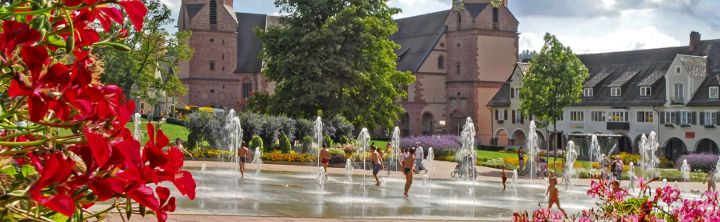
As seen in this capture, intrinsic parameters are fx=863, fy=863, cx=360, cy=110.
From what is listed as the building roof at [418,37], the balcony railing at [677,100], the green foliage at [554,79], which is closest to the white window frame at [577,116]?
the balcony railing at [677,100]

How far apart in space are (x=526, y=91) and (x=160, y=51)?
24.5 m

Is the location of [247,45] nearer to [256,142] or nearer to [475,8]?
[475,8]

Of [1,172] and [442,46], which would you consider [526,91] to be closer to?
[442,46]

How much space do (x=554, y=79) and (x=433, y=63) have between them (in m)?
31.9

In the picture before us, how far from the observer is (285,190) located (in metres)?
24.7

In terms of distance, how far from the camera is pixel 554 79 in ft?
174

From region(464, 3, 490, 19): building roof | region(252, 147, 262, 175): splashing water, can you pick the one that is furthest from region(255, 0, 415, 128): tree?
region(464, 3, 490, 19): building roof

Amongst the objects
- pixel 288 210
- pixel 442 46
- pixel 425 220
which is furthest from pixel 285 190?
pixel 442 46

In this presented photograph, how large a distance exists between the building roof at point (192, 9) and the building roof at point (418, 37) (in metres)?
20.9

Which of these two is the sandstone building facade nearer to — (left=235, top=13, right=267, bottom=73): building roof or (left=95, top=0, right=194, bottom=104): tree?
(left=235, top=13, right=267, bottom=73): building roof

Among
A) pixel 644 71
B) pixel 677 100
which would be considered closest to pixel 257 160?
pixel 677 100

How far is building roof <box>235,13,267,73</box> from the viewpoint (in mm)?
92250

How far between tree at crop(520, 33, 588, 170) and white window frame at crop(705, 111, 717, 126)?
→ 38.2 feet

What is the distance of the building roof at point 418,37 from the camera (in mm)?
86125
